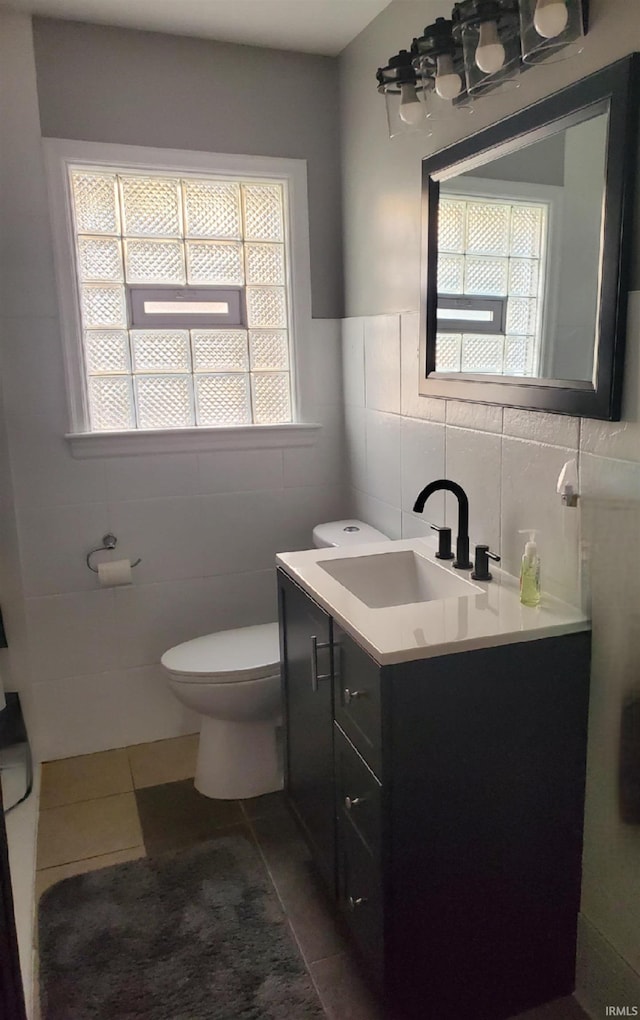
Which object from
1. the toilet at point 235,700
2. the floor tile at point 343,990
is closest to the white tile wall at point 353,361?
the toilet at point 235,700

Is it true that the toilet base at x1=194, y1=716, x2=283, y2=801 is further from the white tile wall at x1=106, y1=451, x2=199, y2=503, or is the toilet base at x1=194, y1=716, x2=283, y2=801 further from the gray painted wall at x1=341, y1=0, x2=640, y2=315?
the gray painted wall at x1=341, y1=0, x2=640, y2=315

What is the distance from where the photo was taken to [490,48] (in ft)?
4.90

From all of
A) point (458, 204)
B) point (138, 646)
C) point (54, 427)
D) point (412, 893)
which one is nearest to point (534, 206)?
point (458, 204)

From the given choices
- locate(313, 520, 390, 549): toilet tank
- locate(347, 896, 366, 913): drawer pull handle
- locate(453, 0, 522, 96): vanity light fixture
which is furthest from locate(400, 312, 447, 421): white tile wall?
locate(347, 896, 366, 913): drawer pull handle

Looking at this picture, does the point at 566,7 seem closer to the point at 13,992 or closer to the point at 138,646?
the point at 13,992

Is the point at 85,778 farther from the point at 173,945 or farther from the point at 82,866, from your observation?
the point at 173,945

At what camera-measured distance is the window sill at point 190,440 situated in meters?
2.46

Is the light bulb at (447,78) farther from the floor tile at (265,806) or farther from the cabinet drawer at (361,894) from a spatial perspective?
the floor tile at (265,806)

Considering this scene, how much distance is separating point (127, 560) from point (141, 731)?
68cm

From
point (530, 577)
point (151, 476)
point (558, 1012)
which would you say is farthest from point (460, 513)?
point (151, 476)

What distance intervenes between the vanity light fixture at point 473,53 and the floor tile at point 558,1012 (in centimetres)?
195

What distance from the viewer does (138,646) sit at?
2652 millimetres

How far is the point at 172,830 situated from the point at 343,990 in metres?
0.77

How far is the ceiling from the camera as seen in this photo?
2.14 meters
